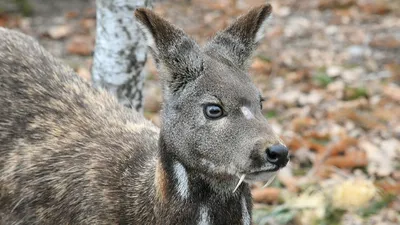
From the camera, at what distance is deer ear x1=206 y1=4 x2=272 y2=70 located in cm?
438

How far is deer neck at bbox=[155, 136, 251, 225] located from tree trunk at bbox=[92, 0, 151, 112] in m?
1.65

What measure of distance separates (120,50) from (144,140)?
1.22 metres

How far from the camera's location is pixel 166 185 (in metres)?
4.15

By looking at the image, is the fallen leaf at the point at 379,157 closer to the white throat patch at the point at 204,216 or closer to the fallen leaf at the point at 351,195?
the fallen leaf at the point at 351,195

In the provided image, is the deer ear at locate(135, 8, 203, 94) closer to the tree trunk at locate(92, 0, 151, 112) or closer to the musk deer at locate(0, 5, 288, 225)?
the musk deer at locate(0, 5, 288, 225)

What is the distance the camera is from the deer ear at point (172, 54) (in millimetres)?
4117

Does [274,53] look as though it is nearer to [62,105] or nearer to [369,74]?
[369,74]

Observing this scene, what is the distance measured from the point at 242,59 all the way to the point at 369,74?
5287 mm

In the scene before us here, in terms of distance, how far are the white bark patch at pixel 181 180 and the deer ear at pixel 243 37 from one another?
0.74m

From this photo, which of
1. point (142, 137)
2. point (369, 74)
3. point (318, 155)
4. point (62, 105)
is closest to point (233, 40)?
point (142, 137)

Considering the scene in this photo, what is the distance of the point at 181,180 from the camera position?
406 centimetres

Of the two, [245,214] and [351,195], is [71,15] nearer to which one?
[351,195]

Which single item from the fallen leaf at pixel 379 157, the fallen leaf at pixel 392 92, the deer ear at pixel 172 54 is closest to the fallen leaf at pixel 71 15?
the fallen leaf at pixel 392 92

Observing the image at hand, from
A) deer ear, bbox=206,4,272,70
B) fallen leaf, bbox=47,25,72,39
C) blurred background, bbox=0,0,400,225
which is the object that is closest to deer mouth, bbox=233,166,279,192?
deer ear, bbox=206,4,272,70
